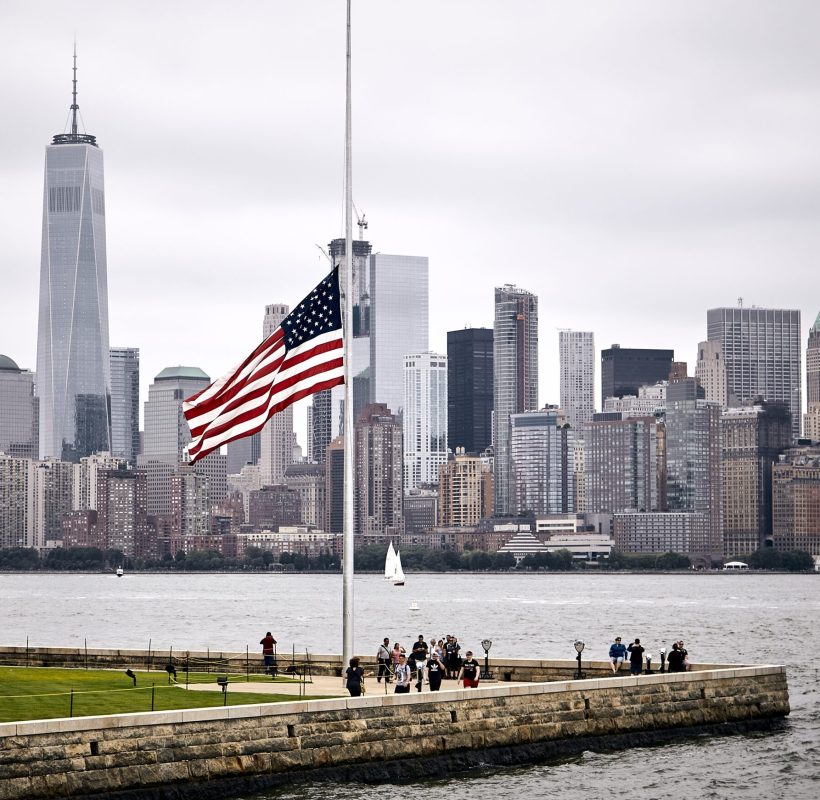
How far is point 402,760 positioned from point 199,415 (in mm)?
10232

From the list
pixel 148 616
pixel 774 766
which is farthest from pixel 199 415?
pixel 148 616

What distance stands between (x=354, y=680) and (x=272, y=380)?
7977 millimetres

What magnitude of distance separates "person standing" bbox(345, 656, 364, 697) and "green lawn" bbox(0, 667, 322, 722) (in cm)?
144

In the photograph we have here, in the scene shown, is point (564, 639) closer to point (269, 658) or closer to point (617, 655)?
point (617, 655)

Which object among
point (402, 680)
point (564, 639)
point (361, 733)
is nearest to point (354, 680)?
point (402, 680)

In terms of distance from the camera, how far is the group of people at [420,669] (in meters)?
46.0

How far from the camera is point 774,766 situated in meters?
48.4

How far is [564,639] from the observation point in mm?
111125

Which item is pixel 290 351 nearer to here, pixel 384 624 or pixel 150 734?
pixel 150 734

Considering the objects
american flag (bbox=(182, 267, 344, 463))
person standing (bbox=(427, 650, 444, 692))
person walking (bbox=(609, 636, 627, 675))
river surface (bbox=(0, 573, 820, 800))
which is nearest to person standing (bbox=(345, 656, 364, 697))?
person standing (bbox=(427, 650, 444, 692))

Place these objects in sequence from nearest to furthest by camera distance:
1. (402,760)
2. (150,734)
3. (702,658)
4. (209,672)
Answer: (150,734)
(402,760)
(209,672)
(702,658)

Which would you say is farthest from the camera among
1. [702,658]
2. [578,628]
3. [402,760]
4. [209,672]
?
[578,628]

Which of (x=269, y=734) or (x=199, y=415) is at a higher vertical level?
(x=199, y=415)

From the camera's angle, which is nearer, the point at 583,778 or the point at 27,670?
the point at 583,778
